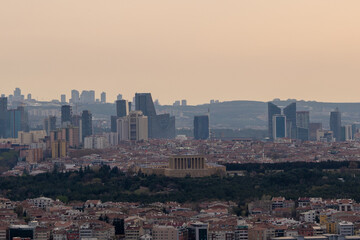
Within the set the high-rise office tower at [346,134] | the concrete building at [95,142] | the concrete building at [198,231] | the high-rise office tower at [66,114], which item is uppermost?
the high-rise office tower at [66,114]

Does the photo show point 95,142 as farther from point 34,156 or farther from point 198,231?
point 198,231

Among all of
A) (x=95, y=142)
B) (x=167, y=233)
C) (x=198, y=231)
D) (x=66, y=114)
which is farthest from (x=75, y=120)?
(x=167, y=233)

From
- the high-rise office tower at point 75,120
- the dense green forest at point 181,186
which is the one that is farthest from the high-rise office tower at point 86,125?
the dense green forest at point 181,186

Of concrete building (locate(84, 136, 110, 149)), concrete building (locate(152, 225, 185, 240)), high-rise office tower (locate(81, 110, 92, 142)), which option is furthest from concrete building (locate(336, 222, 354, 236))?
high-rise office tower (locate(81, 110, 92, 142))

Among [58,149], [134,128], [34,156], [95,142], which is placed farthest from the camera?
[134,128]

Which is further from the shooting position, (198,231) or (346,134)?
(346,134)

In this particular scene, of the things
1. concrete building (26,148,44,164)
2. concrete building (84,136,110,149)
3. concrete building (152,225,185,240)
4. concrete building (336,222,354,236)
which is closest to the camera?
concrete building (152,225,185,240)

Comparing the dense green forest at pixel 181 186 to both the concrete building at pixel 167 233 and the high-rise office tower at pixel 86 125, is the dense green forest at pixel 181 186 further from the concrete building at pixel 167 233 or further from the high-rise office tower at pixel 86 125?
the high-rise office tower at pixel 86 125

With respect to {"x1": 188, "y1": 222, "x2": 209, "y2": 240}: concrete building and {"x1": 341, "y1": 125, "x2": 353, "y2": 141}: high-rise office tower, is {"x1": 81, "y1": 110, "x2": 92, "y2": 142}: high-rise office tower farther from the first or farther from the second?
{"x1": 188, "y1": 222, "x2": 209, "y2": 240}: concrete building

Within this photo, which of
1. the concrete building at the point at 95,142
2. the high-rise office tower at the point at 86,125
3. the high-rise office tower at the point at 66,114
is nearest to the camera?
the concrete building at the point at 95,142
